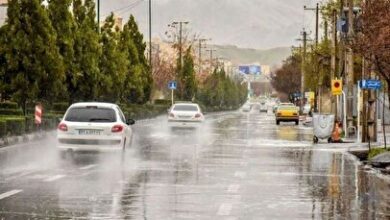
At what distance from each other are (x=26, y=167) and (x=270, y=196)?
27.8ft

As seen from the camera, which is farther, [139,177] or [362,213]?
[139,177]

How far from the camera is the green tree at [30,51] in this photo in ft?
154

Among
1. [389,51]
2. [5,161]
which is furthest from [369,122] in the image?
[5,161]

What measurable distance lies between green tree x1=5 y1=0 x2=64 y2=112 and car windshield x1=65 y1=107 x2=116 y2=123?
2000 centimetres

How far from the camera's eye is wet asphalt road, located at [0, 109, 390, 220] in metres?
14.0

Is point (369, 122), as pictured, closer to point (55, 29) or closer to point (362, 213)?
point (55, 29)

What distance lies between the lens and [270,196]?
651 inches

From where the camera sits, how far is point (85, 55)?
5809cm

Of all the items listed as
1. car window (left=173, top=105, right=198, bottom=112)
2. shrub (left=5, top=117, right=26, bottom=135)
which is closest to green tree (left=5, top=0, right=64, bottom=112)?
shrub (left=5, top=117, right=26, bottom=135)

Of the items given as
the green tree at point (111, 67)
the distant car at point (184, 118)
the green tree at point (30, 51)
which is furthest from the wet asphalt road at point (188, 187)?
the green tree at point (111, 67)

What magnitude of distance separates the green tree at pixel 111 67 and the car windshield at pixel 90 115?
122 feet

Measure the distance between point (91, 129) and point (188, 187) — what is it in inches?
357

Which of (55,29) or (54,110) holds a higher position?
(55,29)

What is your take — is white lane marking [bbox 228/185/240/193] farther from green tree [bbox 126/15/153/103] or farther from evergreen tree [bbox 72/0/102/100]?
green tree [bbox 126/15/153/103]
